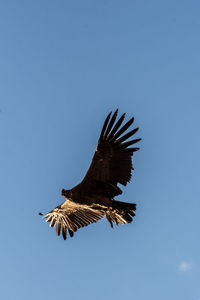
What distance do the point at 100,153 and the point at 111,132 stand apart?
2.41 feet

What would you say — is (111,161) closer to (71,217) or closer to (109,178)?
(109,178)

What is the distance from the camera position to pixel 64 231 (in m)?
15.2

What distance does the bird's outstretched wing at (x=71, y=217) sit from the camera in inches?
566

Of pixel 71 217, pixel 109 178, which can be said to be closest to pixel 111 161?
pixel 109 178

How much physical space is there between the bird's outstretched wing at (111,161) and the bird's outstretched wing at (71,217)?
920 millimetres

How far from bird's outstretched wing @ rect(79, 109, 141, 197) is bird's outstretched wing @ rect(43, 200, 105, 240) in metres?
0.92

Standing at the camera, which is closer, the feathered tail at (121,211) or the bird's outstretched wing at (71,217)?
the feathered tail at (121,211)

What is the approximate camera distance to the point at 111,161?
13445 mm

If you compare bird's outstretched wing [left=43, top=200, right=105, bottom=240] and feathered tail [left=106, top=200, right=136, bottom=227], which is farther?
bird's outstretched wing [left=43, top=200, right=105, bottom=240]

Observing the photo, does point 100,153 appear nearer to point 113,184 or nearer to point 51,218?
point 113,184

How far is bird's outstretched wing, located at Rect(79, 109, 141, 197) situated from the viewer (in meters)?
13.1

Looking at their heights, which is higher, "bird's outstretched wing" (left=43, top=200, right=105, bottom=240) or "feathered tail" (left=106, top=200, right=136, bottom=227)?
"bird's outstretched wing" (left=43, top=200, right=105, bottom=240)

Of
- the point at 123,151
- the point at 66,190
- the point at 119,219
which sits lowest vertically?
the point at 119,219

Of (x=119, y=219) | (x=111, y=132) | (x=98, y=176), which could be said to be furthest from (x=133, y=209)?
(x=111, y=132)
